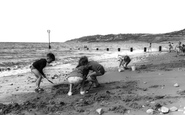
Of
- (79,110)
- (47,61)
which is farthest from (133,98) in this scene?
(47,61)

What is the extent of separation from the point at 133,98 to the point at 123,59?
575cm

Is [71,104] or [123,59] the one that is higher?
[123,59]

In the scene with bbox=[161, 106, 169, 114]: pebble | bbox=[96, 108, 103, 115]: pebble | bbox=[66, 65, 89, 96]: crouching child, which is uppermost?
bbox=[66, 65, 89, 96]: crouching child

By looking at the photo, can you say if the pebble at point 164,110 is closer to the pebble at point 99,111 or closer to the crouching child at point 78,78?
the pebble at point 99,111

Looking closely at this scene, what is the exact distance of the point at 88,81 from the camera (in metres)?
7.91

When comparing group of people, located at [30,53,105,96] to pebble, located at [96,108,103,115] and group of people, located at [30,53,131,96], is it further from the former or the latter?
pebble, located at [96,108,103,115]

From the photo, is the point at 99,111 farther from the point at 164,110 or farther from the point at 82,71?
the point at 82,71

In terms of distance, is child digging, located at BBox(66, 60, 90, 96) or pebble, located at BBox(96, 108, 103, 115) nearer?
pebble, located at BBox(96, 108, 103, 115)

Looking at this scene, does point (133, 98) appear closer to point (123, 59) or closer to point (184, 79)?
point (184, 79)

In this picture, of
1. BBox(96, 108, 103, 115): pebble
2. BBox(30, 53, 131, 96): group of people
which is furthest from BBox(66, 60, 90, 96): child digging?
BBox(96, 108, 103, 115): pebble

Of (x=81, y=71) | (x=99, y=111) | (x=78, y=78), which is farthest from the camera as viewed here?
(x=81, y=71)

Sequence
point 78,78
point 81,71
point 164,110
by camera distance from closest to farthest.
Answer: point 164,110 < point 78,78 < point 81,71

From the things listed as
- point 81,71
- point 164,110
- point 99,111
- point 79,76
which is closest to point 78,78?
point 79,76

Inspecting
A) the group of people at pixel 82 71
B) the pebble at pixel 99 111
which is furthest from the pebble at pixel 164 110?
the group of people at pixel 82 71
